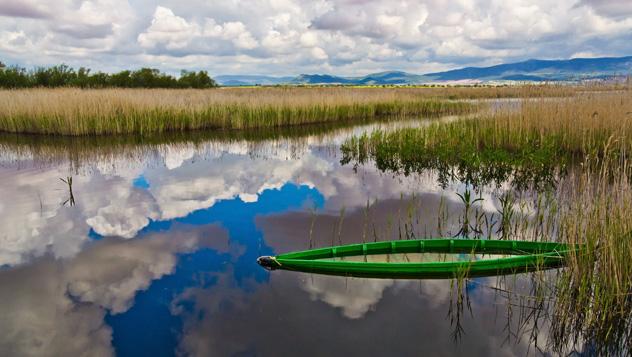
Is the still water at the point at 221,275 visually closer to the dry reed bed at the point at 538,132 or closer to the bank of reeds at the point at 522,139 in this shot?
the bank of reeds at the point at 522,139

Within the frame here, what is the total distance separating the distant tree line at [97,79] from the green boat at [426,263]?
2530 cm

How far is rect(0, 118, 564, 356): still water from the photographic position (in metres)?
4.21

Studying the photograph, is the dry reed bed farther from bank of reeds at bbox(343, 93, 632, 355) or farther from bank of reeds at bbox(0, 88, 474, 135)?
bank of reeds at bbox(0, 88, 474, 135)

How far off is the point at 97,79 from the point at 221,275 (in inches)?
1575

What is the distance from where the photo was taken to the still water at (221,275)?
4.21 metres

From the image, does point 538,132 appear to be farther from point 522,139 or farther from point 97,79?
point 97,79

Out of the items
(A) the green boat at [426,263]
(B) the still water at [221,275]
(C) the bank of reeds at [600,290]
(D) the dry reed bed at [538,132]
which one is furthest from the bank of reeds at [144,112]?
(C) the bank of reeds at [600,290]

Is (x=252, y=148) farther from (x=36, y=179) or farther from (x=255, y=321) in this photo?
(x=255, y=321)

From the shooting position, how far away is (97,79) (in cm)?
3972

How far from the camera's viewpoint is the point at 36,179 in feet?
34.3

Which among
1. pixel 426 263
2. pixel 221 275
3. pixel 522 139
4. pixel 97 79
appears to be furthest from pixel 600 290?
pixel 97 79

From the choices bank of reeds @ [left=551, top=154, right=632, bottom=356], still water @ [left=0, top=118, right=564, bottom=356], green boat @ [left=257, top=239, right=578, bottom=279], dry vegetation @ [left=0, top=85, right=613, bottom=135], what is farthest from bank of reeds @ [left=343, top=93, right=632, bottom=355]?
dry vegetation @ [left=0, top=85, right=613, bottom=135]

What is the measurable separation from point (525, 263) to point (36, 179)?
10.4m

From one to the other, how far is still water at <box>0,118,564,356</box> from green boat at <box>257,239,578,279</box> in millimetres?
140
